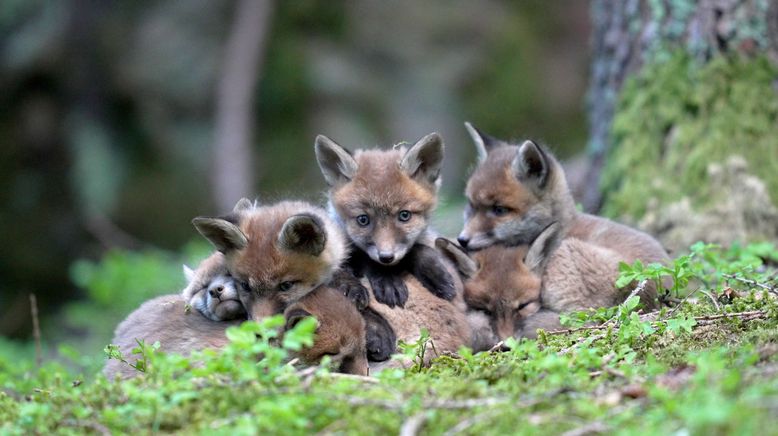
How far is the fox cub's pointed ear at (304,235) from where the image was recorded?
4.92 m

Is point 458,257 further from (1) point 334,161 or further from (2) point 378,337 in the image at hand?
(1) point 334,161

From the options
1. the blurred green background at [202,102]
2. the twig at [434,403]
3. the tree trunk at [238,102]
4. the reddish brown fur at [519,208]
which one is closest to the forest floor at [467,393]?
the twig at [434,403]

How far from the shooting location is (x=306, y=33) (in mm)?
14562

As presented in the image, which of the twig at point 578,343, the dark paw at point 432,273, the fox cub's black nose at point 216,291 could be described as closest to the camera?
the twig at point 578,343

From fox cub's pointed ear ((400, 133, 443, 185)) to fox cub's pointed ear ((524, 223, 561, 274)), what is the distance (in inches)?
36.1

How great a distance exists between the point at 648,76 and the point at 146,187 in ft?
29.9

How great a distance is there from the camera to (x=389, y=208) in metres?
5.82

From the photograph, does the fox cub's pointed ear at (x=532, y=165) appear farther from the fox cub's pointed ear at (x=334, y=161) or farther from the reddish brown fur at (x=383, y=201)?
the fox cub's pointed ear at (x=334, y=161)

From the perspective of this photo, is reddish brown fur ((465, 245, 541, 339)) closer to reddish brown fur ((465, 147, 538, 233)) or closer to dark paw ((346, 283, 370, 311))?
reddish brown fur ((465, 147, 538, 233))

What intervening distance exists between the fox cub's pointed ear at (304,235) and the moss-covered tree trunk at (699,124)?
11.3 ft

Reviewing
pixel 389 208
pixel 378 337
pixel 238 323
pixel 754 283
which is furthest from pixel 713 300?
pixel 238 323

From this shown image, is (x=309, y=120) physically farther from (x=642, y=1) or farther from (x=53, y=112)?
(x=642, y=1)

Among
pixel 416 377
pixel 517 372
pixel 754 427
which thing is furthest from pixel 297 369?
pixel 754 427

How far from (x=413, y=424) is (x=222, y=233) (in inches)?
93.8
